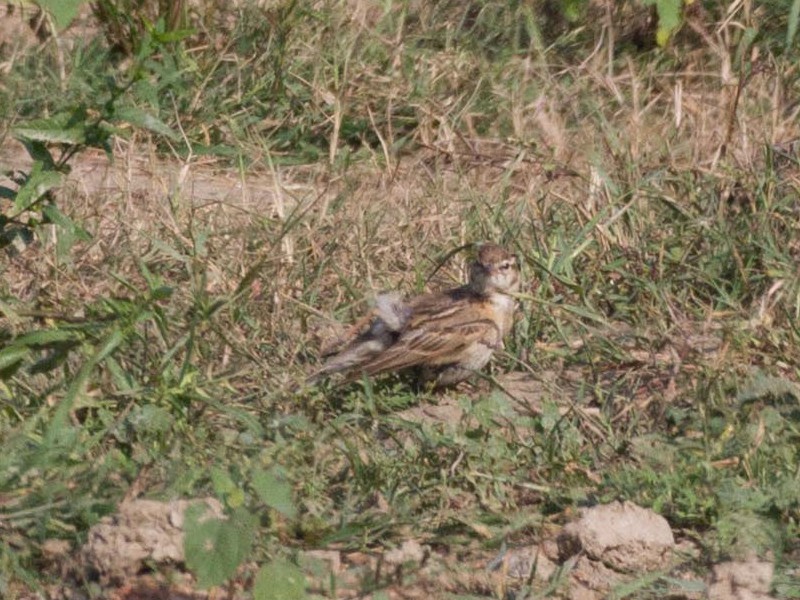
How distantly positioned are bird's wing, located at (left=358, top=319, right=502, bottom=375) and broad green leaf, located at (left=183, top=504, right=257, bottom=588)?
2.23 meters

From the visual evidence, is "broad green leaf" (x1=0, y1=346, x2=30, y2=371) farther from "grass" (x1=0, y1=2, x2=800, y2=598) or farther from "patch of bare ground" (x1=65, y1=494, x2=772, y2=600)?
"patch of bare ground" (x1=65, y1=494, x2=772, y2=600)

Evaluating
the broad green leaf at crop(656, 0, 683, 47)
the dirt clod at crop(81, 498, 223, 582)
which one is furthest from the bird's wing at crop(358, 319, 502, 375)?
the broad green leaf at crop(656, 0, 683, 47)

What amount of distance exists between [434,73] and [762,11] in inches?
69.5

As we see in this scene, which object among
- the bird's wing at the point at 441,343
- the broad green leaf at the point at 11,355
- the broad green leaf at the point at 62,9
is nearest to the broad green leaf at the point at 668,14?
the bird's wing at the point at 441,343

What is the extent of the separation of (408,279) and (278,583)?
9.84 ft

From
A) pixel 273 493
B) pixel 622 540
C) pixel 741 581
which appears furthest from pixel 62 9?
pixel 741 581

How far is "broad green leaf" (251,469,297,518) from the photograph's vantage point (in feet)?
16.0

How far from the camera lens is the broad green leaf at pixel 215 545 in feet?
15.3

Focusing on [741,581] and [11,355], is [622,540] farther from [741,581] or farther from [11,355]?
[11,355]

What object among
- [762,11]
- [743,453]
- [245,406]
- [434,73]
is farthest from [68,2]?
[762,11]

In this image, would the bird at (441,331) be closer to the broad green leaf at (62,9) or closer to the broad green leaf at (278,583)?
the broad green leaf at (62,9)

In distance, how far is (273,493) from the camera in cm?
491

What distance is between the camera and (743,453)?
5.92m

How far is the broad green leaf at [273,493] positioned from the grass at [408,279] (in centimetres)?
2
